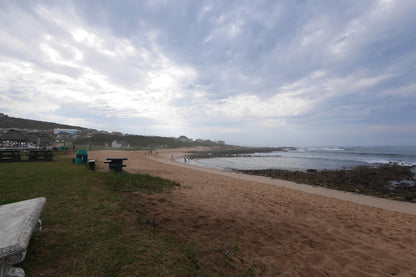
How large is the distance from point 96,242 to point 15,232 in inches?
47.4

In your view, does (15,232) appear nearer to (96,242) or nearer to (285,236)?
(96,242)

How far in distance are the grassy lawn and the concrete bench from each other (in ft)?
1.23

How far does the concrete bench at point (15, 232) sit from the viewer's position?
2.07m

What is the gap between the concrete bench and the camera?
207 centimetres

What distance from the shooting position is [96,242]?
324 centimetres

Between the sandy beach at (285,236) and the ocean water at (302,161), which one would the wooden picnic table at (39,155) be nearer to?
the sandy beach at (285,236)

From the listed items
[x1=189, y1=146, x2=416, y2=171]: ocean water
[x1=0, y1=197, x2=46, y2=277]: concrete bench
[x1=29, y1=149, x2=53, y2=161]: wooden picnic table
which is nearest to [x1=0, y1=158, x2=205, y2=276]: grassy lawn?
[x1=0, y1=197, x2=46, y2=277]: concrete bench

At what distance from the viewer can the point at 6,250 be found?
202cm

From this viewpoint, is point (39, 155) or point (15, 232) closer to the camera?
point (15, 232)

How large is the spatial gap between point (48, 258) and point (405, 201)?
16626mm

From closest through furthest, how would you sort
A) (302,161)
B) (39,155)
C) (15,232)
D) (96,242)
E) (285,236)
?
1. (15,232)
2. (96,242)
3. (285,236)
4. (39,155)
5. (302,161)

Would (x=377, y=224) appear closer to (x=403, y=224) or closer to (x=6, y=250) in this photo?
(x=403, y=224)

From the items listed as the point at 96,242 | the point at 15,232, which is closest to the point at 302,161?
the point at 96,242

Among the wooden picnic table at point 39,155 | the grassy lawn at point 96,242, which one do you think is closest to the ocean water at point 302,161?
the wooden picnic table at point 39,155
